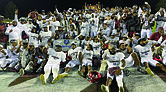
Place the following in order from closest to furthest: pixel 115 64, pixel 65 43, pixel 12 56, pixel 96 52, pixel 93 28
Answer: pixel 115 64 < pixel 96 52 < pixel 12 56 < pixel 65 43 < pixel 93 28

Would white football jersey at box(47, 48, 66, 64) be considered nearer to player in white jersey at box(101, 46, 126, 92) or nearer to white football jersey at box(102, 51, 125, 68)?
player in white jersey at box(101, 46, 126, 92)

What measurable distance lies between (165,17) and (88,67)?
22.6 ft

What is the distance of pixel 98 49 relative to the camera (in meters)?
7.84

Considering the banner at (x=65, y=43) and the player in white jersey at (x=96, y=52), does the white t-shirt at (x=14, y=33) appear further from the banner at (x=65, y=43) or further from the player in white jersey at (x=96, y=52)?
the player in white jersey at (x=96, y=52)

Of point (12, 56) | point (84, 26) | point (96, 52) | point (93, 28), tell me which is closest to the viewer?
point (96, 52)

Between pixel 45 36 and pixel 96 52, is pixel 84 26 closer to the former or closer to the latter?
pixel 45 36

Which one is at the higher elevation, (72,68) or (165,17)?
(165,17)

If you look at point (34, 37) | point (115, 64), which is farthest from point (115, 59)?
point (34, 37)

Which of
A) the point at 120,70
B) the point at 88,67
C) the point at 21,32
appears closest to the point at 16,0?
the point at 21,32

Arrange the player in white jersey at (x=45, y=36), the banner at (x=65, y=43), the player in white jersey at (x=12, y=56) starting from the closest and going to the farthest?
the player in white jersey at (x=12, y=56)
the banner at (x=65, y=43)
the player in white jersey at (x=45, y=36)

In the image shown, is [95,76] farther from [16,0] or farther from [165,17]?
[16,0]

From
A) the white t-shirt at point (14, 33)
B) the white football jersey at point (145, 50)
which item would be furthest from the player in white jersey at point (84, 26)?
the white football jersey at point (145, 50)

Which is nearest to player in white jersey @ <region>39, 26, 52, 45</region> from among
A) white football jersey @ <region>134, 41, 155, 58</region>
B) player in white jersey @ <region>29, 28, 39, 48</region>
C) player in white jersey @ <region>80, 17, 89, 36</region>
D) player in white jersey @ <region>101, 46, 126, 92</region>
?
player in white jersey @ <region>29, 28, 39, 48</region>

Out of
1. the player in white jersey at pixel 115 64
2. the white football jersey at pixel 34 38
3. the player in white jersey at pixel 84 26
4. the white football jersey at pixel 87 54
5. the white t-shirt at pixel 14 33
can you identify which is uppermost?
the player in white jersey at pixel 84 26
